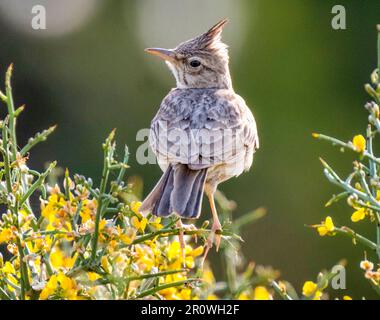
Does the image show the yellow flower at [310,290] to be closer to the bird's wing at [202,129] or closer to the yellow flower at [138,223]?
the yellow flower at [138,223]

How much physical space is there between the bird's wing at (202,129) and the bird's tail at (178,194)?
52 mm

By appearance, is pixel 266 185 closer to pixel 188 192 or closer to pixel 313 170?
pixel 313 170

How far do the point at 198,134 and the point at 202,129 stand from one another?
0.10 m

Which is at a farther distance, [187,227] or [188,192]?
[188,192]

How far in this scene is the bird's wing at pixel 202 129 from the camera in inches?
175

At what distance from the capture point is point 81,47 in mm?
10375

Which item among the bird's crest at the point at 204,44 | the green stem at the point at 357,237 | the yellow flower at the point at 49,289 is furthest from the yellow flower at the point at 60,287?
the bird's crest at the point at 204,44

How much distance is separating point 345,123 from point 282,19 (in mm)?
1218

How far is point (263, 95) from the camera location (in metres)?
9.02

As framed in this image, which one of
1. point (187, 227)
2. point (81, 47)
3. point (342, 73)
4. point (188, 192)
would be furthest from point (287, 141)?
point (187, 227)

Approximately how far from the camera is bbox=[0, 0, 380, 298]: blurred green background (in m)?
8.73

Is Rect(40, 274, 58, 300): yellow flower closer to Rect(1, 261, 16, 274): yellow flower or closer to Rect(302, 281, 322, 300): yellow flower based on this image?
Rect(1, 261, 16, 274): yellow flower

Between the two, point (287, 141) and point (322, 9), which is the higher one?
point (322, 9)

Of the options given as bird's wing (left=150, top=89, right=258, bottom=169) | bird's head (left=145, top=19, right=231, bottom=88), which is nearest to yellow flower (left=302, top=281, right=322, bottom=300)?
bird's wing (left=150, top=89, right=258, bottom=169)
